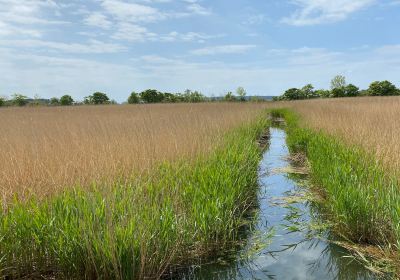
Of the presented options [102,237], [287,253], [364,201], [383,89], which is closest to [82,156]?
[102,237]

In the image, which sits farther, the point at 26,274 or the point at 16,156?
the point at 16,156

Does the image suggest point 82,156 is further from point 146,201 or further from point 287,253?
point 287,253

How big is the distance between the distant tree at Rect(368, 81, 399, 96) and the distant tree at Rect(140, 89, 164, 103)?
26583 mm

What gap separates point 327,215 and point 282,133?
403 inches

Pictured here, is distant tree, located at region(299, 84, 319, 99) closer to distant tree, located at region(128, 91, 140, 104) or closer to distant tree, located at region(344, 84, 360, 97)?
distant tree, located at region(344, 84, 360, 97)

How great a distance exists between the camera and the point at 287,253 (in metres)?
3.97

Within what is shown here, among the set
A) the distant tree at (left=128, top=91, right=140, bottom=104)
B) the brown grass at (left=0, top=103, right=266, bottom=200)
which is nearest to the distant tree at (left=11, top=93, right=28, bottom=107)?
the distant tree at (left=128, top=91, right=140, bottom=104)

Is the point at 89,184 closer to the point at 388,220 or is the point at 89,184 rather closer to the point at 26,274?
the point at 26,274

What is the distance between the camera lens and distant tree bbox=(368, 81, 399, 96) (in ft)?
147

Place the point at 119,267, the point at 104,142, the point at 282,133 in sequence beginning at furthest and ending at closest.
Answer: the point at 282,133 < the point at 104,142 < the point at 119,267

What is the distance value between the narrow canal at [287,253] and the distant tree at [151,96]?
42.3 meters

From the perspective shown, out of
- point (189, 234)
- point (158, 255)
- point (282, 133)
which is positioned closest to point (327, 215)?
point (189, 234)

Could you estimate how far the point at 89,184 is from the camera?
161 inches

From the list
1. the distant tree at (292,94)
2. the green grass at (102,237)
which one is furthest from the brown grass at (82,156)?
the distant tree at (292,94)
